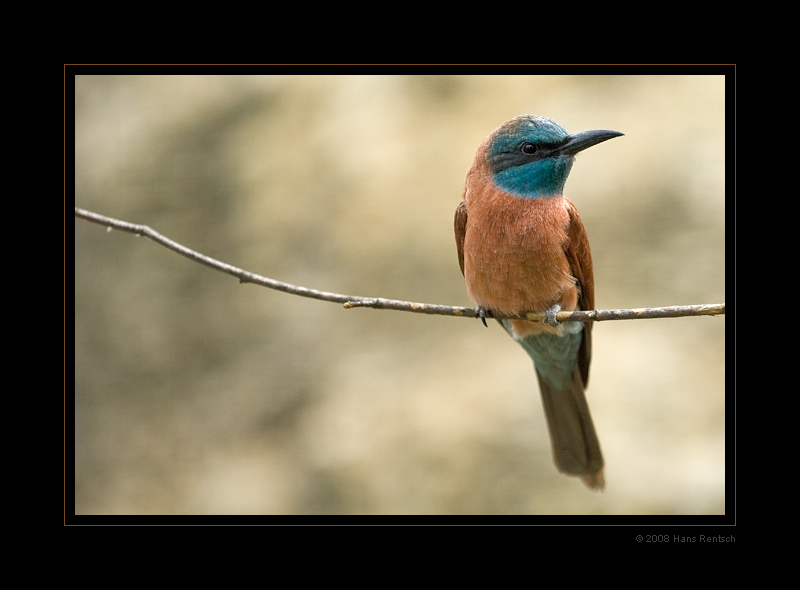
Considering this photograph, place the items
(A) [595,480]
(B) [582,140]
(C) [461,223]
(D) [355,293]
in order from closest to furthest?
(B) [582,140] < (C) [461,223] < (A) [595,480] < (D) [355,293]

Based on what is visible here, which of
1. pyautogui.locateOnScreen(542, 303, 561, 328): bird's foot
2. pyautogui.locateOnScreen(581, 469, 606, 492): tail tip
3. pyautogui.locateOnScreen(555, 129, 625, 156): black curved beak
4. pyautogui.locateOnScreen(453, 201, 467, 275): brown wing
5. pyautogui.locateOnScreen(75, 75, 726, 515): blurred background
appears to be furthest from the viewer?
pyautogui.locateOnScreen(75, 75, 726, 515): blurred background

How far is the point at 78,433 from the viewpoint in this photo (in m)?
4.94

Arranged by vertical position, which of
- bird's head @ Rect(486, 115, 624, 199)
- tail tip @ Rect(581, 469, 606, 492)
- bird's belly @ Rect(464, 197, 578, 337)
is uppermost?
bird's head @ Rect(486, 115, 624, 199)

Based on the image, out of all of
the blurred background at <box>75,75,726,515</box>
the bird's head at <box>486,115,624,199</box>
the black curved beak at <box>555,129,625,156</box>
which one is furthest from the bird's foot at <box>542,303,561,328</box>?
the blurred background at <box>75,75,726,515</box>

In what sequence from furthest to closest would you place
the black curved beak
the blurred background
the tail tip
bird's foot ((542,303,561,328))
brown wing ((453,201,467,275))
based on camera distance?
the blurred background, the tail tip, brown wing ((453,201,467,275)), bird's foot ((542,303,561,328)), the black curved beak

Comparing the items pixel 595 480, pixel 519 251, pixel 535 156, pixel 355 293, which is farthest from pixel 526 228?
pixel 355 293

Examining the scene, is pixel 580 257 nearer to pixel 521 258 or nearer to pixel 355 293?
pixel 521 258

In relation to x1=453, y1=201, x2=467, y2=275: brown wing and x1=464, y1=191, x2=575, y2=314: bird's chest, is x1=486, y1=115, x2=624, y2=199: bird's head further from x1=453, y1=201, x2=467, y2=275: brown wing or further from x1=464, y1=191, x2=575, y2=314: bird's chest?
x1=453, y1=201, x2=467, y2=275: brown wing

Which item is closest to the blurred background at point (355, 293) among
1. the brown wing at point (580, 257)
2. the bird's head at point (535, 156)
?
the brown wing at point (580, 257)

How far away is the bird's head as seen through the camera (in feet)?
Result: 9.35

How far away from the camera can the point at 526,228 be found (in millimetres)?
2828

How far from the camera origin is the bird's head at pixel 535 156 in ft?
9.35

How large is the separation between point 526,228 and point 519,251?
93mm

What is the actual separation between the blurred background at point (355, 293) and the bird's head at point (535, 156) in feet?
5.90
